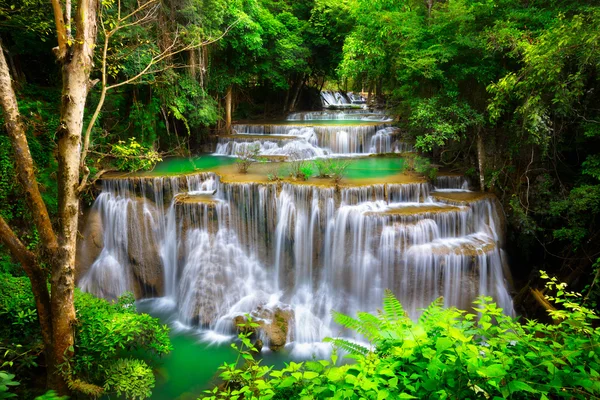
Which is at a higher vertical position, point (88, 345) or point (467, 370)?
point (467, 370)

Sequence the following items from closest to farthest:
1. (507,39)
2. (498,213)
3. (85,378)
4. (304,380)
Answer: (304,380), (85,378), (507,39), (498,213)

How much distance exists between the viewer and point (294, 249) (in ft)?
30.5

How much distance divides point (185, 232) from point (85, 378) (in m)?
4.77

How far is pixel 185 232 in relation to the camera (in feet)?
31.3

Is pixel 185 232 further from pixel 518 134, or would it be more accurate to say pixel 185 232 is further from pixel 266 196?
pixel 518 134

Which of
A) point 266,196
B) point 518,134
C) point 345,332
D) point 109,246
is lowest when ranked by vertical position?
point 345,332

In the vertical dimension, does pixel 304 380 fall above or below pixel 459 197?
below

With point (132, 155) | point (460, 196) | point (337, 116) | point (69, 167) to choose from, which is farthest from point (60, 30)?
point (337, 116)

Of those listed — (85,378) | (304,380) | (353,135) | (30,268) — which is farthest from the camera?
(353,135)

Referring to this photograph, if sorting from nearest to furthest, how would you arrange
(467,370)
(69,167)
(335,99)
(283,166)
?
(467,370), (69,167), (283,166), (335,99)

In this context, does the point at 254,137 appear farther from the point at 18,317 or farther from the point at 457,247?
the point at 18,317

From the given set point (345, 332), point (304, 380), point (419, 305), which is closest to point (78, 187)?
point (304, 380)

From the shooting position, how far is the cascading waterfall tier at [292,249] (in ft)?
27.2

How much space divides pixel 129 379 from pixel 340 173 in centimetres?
717
